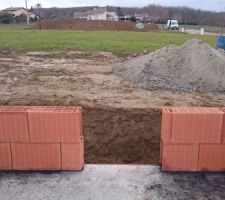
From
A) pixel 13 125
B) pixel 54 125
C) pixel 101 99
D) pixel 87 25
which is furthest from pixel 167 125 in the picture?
pixel 87 25

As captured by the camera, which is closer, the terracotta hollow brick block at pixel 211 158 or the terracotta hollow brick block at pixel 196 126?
the terracotta hollow brick block at pixel 196 126

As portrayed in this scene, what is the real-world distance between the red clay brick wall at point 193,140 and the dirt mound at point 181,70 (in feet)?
22.2

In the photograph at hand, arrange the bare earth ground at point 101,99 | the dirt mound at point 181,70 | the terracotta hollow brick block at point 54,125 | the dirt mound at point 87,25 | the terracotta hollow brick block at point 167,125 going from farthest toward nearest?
the dirt mound at point 87,25, the dirt mound at point 181,70, the bare earth ground at point 101,99, the terracotta hollow brick block at point 167,125, the terracotta hollow brick block at point 54,125

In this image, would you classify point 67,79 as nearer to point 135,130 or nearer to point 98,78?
point 98,78

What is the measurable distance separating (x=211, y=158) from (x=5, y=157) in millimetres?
2717

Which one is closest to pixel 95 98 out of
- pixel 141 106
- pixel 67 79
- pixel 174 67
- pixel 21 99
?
pixel 141 106

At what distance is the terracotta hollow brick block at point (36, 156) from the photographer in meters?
4.78

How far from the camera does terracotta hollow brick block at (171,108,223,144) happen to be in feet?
15.5

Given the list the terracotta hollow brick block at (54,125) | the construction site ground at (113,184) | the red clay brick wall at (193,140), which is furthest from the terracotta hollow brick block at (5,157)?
the red clay brick wall at (193,140)

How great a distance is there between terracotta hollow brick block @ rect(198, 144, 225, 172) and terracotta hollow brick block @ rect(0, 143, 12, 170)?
251 centimetres

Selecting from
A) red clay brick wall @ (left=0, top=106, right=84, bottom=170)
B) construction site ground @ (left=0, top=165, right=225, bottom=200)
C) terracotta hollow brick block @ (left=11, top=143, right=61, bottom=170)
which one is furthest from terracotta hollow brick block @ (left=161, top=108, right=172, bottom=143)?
terracotta hollow brick block @ (left=11, top=143, right=61, bottom=170)

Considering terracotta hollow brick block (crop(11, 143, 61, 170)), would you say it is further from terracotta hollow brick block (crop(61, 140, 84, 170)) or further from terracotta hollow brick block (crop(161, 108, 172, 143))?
terracotta hollow brick block (crop(161, 108, 172, 143))

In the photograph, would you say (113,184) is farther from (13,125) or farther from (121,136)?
(121,136)

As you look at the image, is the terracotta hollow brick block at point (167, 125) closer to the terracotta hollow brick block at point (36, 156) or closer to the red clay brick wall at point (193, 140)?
the red clay brick wall at point (193, 140)
